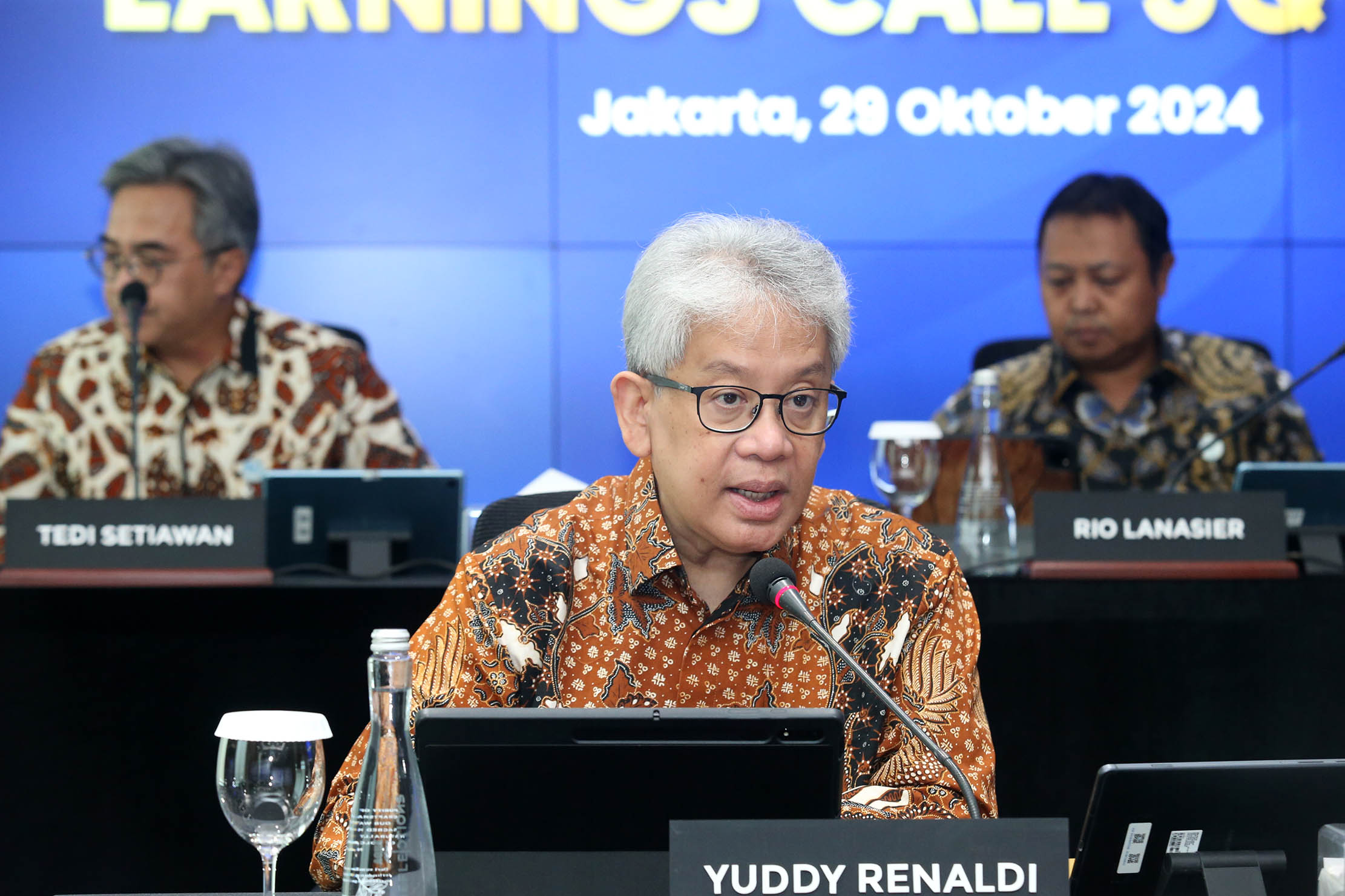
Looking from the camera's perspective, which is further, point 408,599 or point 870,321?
point 870,321

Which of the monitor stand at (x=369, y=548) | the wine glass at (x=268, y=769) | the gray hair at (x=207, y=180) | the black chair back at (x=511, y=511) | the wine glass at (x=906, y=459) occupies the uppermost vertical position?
the gray hair at (x=207, y=180)

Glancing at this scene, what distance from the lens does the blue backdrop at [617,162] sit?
3.94m

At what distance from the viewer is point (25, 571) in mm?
2371

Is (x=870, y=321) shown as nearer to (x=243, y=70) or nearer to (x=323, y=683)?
(x=243, y=70)

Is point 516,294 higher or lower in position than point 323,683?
higher

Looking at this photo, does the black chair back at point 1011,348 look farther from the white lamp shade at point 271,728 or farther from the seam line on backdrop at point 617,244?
the white lamp shade at point 271,728

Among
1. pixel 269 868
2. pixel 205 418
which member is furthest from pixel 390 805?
pixel 205 418

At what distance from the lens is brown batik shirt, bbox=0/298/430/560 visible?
3789mm

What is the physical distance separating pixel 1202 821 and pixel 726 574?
2.05ft

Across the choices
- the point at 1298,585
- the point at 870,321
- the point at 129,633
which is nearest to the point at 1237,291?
the point at 870,321

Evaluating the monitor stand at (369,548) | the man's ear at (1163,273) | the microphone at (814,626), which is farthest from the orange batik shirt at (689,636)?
the man's ear at (1163,273)

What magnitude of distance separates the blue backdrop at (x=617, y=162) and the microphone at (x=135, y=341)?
0.29 metres

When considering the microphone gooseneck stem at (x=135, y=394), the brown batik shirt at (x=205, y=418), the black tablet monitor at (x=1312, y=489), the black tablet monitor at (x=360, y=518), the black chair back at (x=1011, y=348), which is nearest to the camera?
the black tablet monitor at (x=360, y=518)

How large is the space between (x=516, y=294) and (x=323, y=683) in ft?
6.31
